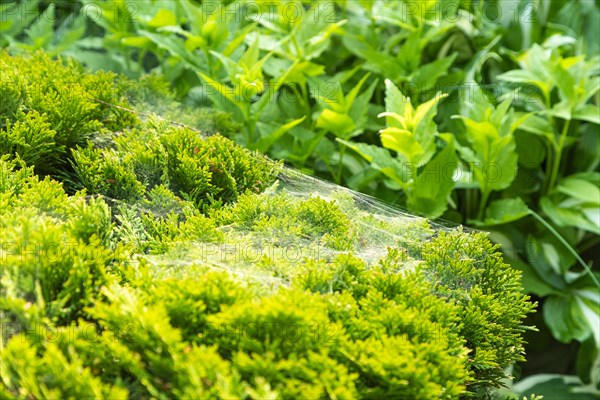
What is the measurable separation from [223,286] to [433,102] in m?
1.10

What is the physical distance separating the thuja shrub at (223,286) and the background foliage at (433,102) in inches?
14.1

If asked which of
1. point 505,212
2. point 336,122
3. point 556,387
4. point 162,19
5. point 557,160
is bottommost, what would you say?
point 556,387

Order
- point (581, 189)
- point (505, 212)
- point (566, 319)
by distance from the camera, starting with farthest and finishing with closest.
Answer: point (566, 319) < point (581, 189) < point (505, 212)

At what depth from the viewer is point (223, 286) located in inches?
57.9

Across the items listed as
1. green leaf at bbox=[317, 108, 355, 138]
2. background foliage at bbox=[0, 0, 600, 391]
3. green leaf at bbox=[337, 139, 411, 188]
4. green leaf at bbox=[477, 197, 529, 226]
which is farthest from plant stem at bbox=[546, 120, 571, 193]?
green leaf at bbox=[317, 108, 355, 138]

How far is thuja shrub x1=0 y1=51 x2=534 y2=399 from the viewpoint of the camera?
4.36 feet

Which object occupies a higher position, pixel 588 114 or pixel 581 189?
pixel 588 114

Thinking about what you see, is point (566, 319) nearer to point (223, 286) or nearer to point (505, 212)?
point (505, 212)

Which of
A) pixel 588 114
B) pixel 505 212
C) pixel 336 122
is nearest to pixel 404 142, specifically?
pixel 336 122

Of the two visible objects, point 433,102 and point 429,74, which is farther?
point 429,74

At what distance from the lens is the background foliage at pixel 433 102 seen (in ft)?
7.88

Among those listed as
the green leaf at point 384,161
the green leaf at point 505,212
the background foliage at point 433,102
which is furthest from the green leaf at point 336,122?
the green leaf at point 505,212

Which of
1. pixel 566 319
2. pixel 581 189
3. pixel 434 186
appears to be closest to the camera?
pixel 434 186

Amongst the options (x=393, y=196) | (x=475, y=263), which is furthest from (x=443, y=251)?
(x=393, y=196)
